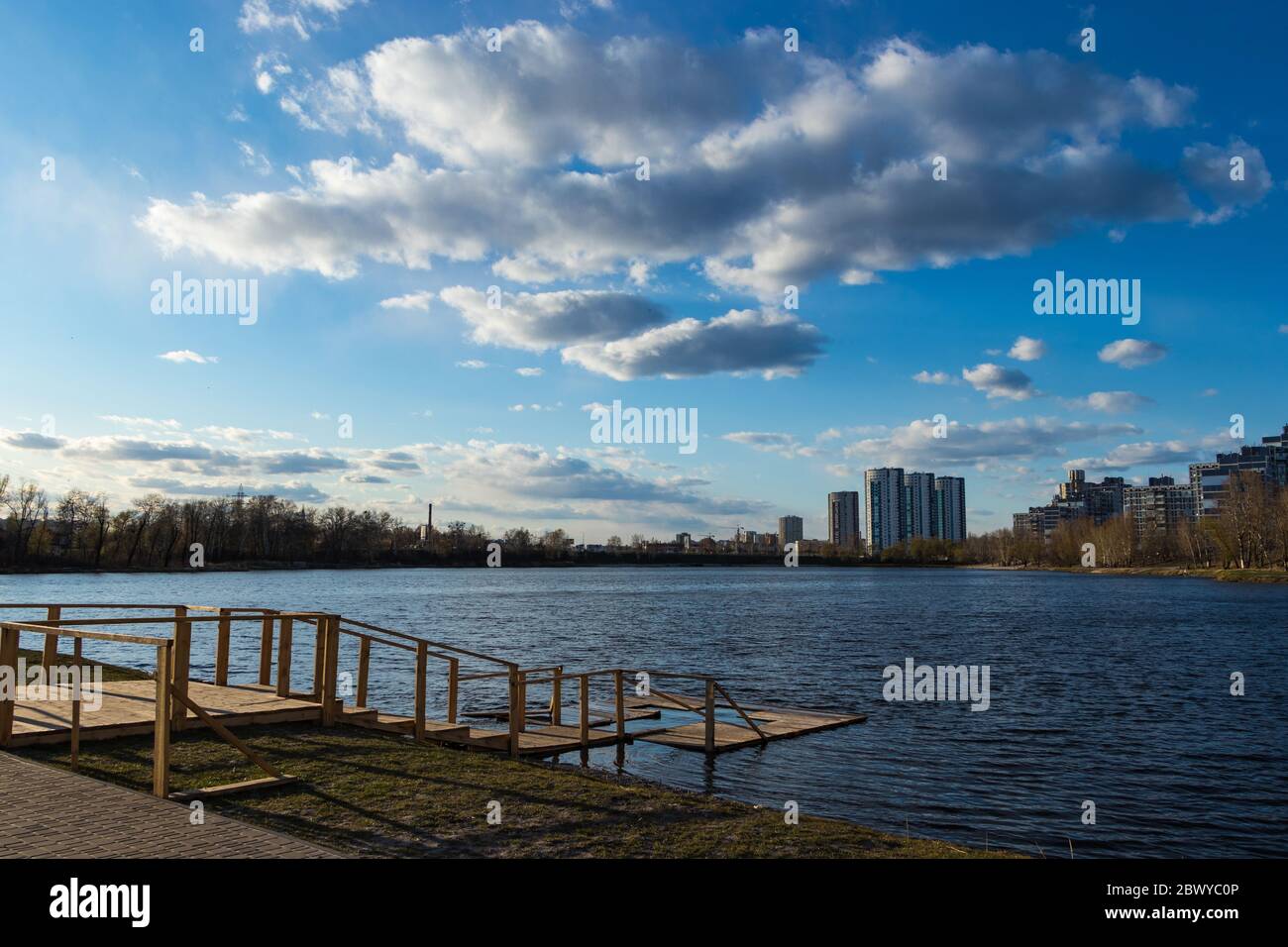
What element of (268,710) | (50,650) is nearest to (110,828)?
(268,710)

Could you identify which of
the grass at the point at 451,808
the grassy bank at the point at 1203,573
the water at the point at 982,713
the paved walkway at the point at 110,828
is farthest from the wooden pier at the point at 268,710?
the grassy bank at the point at 1203,573

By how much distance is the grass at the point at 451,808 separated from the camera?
8742 mm

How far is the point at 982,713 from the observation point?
26.8m

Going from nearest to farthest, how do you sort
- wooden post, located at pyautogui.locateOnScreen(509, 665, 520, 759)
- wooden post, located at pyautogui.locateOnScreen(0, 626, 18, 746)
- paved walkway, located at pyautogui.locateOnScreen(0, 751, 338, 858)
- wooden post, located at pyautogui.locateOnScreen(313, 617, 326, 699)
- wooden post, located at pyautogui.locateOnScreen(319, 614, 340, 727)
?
paved walkway, located at pyautogui.locateOnScreen(0, 751, 338, 858), wooden post, located at pyautogui.locateOnScreen(0, 626, 18, 746), wooden post, located at pyautogui.locateOnScreen(319, 614, 340, 727), wooden post, located at pyautogui.locateOnScreen(313, 617, 326, 699), wooden post, located at pyautogui.locateOnScreen(509, 665, 520, 759)

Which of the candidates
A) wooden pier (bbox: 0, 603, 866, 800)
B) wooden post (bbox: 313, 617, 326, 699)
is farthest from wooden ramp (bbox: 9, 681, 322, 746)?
wooden post (bbox: 313, 617, 326, 699)

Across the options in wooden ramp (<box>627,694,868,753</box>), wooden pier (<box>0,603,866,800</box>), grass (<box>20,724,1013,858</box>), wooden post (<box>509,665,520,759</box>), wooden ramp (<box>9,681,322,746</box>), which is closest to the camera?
grass (<box>20,724,1013,858</box>)

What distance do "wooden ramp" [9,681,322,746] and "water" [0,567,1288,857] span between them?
6.32m

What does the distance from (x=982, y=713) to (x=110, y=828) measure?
2403cm

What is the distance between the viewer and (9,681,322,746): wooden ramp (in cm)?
1207

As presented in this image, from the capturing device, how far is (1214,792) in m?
18.2

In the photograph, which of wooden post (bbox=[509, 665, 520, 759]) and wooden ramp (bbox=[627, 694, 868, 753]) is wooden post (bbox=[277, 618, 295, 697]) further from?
wooden ramp (bbox=[627, 694, 868, 753])
